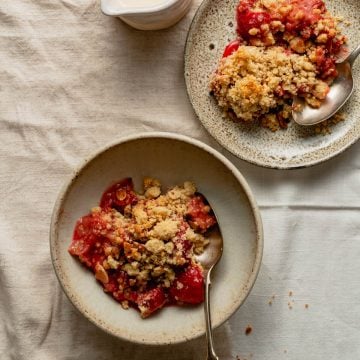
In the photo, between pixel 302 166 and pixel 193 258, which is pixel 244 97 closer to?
pixel 302 166

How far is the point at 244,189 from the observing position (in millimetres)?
1250

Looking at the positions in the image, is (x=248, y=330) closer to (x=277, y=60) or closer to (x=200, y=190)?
(x=200, y=190)

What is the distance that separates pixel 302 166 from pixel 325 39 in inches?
11.0

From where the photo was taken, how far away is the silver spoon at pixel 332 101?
136 centimetres

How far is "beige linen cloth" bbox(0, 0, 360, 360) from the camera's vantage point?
1412mm

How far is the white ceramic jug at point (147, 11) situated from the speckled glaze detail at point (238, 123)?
5cm

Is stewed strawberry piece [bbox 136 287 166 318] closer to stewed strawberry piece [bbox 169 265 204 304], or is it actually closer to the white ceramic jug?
stewed strawberry piece [bbox 169 265 204 304]

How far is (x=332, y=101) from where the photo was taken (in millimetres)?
1361

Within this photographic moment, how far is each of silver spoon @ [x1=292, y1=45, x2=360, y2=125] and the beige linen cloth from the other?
119mm

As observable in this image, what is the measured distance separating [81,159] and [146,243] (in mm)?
311

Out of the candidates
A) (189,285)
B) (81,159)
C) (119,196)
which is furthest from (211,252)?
(81,159)

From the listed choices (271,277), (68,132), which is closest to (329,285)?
(271,277)

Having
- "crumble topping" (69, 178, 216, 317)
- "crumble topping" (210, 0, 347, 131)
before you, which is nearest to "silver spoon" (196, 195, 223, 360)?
"crumble topping" (69, 178, 216, 317)

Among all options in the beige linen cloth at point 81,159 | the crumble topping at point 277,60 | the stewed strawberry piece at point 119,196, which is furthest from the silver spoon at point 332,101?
the stewed strawberry piece at point 119,196
